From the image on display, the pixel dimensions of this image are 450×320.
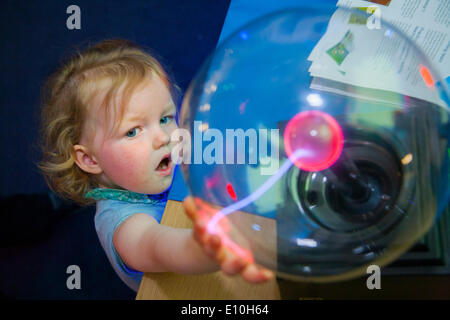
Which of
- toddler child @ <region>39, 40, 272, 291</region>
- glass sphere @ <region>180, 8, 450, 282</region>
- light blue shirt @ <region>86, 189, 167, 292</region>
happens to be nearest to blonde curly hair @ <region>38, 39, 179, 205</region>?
toddler child @ <region>39, 40, 272, 291</region>

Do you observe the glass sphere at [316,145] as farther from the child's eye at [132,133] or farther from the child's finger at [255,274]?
the child's eye at [132,133]

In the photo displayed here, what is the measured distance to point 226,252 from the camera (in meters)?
0.43

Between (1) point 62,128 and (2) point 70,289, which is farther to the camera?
(2) point 70,289

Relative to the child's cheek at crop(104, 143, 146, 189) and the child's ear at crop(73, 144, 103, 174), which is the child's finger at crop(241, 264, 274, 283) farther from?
the child's ear at crop(73, 144, 103, 174)

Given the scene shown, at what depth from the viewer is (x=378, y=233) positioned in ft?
1.53

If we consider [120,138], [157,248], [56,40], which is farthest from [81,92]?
[56,40]

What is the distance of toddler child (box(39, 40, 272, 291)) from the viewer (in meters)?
0.70

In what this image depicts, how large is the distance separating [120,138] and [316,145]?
42 cm

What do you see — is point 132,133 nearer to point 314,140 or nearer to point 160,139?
point 160,139

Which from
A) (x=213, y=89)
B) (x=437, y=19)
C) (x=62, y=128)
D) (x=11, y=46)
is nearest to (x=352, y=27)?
(x=213, y=89)

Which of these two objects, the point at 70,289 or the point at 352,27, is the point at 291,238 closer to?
the point at 352,27

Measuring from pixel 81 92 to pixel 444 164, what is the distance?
676 millimetres

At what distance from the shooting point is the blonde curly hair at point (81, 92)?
30.0 inches

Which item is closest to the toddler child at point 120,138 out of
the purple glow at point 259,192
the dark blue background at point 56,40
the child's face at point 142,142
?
the child's face at point 142,142
